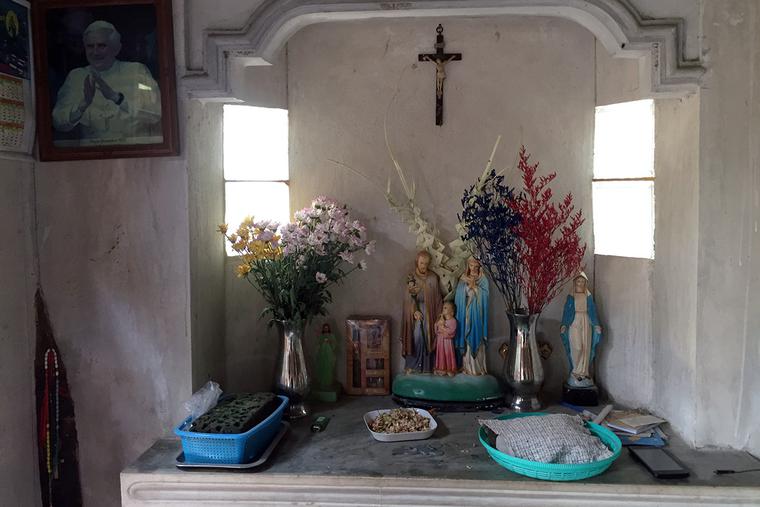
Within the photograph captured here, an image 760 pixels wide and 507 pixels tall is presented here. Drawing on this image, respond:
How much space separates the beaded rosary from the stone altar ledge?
0.49m

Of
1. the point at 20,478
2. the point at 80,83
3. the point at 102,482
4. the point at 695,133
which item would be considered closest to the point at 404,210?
the point at 695,133

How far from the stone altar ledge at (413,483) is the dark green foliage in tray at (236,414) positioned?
16 centimetres

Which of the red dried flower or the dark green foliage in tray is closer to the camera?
the dark green foliage in tray

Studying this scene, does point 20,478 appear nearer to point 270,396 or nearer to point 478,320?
point 270,396

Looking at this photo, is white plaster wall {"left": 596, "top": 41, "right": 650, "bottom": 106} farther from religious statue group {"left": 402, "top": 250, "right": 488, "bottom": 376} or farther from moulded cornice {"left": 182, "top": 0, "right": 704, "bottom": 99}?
religious statue group {"left": 402, "top": 250, "right": 488, "bottom": 376}

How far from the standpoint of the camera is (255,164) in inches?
128

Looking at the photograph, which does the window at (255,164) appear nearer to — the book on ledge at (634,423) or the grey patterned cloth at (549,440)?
the grey patterned cloth at (549,440)

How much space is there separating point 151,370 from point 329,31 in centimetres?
184

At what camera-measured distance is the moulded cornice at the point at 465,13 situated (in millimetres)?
2547

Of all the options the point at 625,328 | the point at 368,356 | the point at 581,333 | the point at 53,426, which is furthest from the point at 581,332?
the point at 53,426

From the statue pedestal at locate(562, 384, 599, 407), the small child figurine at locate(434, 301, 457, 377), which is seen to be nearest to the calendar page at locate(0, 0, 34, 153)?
the small child figurine at locate(434, 301, 457, 377)

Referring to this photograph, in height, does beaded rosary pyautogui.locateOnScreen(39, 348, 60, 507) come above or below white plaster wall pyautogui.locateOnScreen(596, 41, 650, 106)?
below

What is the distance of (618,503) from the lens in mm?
2324

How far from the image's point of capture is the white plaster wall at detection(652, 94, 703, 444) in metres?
2.57
